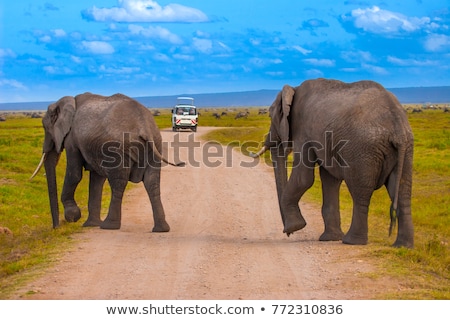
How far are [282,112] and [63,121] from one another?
4.45m

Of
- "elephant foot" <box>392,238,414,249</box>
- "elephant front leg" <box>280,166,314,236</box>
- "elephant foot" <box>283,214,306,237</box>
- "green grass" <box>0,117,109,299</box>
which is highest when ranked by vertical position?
"elephant front leg" <box>280,166,314,236</box>

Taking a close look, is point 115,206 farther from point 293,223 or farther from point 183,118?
point 183,118

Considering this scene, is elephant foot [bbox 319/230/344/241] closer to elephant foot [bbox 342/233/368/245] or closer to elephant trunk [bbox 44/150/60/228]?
elephant foot [bbox 342/233/368/245]

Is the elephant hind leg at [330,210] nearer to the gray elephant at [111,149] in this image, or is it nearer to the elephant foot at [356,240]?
the elephant foot at [356,240]

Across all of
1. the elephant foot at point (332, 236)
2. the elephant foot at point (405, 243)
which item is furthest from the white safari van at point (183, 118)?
the elephant foot at point (405, 243)

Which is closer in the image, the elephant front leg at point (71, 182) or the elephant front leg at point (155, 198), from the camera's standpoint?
the elephant front leg at point (155, 198)

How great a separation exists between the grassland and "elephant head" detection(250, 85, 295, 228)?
192 cm

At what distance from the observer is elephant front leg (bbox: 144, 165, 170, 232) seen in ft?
45.8

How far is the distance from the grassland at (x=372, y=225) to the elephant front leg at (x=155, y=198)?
1.49 meters

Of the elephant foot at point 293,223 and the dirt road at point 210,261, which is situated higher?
the elephant foot at point 293,223

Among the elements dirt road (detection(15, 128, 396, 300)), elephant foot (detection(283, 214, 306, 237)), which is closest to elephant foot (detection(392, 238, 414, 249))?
dirt road (detection(15, 128, 396, 300))

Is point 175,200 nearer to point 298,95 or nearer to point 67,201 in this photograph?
point 67,201

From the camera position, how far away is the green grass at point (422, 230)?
943cm

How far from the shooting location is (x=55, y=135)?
1528 cm
